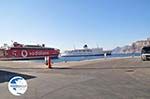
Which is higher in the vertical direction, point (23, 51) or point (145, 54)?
point (23, 51)

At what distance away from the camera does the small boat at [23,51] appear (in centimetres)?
10244

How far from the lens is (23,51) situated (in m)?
109

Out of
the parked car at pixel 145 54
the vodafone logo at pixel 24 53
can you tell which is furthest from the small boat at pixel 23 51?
the parked car at pixel 145 54

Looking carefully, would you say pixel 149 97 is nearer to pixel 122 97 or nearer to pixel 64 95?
pixel 122 97

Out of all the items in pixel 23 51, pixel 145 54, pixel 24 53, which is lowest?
pixel 145 54

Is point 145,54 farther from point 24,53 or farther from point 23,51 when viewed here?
point 23,51

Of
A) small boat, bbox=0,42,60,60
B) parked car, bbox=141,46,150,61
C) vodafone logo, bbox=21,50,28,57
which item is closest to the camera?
parked car, bbox=141,46,150,61

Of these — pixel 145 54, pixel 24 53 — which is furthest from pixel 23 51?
pixel 145 54

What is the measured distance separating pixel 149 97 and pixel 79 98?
2413 millimetres

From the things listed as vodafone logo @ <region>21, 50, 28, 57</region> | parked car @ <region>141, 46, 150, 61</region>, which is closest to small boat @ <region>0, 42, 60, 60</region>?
vodafone logo @ <region>21, 50, 28, 57</region>

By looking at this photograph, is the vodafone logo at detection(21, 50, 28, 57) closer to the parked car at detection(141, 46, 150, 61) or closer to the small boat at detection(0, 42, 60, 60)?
the small boat at detection(0, 42, 60, 60)

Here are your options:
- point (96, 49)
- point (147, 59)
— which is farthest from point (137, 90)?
point (96, 49)

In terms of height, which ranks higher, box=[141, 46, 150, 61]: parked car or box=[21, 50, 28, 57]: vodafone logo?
box=[21, 50, 28, 57]: vodafone logo

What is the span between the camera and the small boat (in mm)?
Answer: 102438
